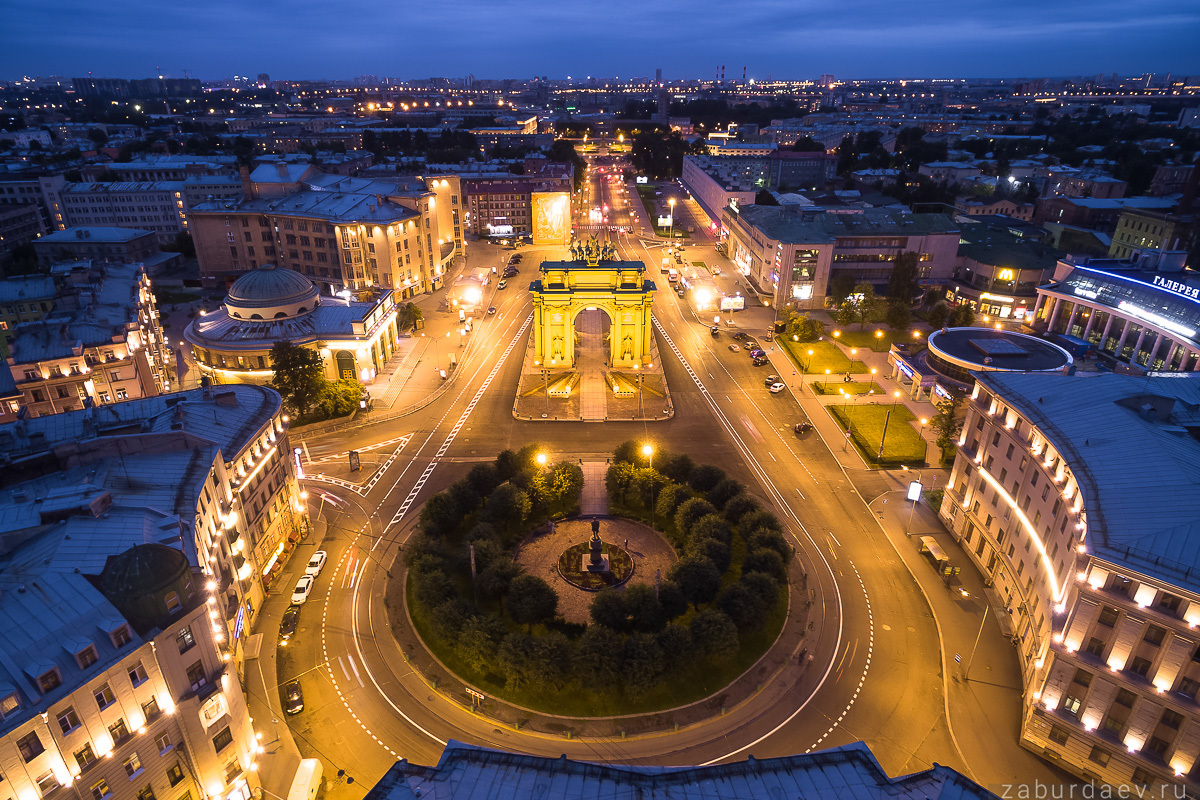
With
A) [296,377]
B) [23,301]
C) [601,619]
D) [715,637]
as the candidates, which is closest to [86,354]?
[296,377]

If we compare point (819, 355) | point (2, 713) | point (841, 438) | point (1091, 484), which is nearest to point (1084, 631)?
point (1091, 484)

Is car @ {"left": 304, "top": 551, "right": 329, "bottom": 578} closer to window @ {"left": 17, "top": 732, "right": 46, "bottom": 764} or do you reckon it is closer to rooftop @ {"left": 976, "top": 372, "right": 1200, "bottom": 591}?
window @ {"left": 17, "top": 732, "right": 46, "bottom": 764}

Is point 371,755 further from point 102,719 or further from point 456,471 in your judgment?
point 456,471

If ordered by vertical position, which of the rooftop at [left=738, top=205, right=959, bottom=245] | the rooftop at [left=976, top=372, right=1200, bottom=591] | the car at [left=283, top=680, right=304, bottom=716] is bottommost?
the car at [left=283, top=680, right=304, bottom=716]

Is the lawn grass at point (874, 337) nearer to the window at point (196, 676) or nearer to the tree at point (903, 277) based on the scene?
the tree at point (903, 277)

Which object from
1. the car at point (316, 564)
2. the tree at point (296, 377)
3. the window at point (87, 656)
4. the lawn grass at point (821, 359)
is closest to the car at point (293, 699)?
the car at point (316, 564)

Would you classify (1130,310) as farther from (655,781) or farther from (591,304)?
(655,781)

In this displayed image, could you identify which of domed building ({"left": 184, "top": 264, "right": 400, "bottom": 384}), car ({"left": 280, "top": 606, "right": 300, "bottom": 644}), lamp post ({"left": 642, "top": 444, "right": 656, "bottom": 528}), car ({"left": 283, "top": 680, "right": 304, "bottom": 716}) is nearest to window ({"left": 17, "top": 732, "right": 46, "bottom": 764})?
car ({"left": 283, "top": 680, "right": 304, "bottom": 716})
